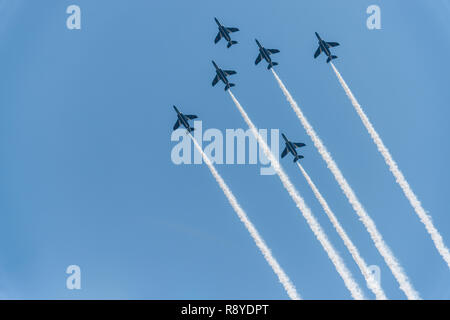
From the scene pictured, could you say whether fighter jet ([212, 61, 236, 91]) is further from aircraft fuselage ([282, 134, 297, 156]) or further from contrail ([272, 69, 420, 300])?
aircraft fuselage ([282, 134, 297, 156])

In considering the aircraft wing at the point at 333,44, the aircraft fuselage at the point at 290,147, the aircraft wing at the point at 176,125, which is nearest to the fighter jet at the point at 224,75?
the aircraft wing at the point at 176,125

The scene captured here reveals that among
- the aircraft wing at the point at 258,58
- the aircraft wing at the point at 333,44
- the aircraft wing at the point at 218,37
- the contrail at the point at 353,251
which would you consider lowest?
the contrail at the point at 353,251

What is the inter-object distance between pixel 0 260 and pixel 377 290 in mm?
31716

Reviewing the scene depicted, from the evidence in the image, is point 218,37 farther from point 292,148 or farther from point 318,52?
point 292,148

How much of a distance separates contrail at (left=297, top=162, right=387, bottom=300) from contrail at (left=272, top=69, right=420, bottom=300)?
5.62 ft

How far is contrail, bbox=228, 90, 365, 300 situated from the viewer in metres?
38.5

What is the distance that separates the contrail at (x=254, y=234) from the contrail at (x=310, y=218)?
159 inches

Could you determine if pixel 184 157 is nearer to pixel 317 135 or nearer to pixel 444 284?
pixel 317 135

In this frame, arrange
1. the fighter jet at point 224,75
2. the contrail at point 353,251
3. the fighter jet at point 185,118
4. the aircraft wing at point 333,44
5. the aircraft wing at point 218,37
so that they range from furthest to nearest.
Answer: the aircraft wing at point 333,44 < the aircraft wing at point 218,37 < the fighter jet at point 224,75 < the fighter jet at point 185,118 < the contrail at point 353,251

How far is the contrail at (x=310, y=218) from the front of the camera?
126 ft

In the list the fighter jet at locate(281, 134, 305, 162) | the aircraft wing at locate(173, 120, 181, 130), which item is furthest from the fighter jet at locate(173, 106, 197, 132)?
the fighter jet at locate(281, 134, 305, 162)

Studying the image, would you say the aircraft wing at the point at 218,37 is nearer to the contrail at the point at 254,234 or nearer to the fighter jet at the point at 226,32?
the fighter jet at the point at 226,32

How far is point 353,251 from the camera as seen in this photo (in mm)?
38625
